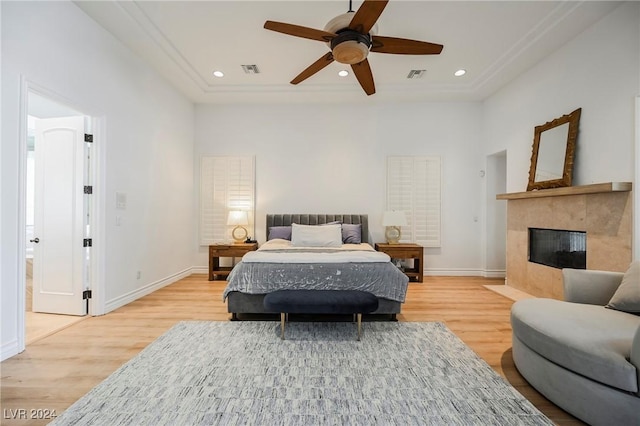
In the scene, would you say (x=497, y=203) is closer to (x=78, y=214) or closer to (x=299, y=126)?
(x=299, y=126)

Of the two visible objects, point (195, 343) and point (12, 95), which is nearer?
point (12, 95)

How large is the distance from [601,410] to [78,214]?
4708 mm

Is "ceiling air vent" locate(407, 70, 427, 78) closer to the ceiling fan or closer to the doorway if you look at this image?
the ceiling fan

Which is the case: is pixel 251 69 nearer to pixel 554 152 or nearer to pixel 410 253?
pixel 410 253

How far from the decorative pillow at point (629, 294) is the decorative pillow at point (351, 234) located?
325 centimetres

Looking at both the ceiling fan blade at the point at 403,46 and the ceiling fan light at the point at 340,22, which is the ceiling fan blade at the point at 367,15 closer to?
the ceiling fan light at the point at 340,22

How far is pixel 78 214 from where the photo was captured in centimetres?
A: 326

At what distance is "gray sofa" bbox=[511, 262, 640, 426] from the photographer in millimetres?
1520

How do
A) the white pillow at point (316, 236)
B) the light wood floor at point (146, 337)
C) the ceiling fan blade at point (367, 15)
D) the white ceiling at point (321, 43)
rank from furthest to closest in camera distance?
the white pillow at point (316, 236) → the white ceiling at point (321, 43) → the ceiling fan blade at point (367, 15) → the light wood floor at point (146, 337)

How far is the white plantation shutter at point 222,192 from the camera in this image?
5566mm

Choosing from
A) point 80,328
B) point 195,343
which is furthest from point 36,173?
point 195,343

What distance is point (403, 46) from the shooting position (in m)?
2.60

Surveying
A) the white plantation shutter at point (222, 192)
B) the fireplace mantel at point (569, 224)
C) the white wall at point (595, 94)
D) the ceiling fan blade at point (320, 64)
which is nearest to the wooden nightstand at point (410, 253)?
the fireplace mantel at point (569, 224)

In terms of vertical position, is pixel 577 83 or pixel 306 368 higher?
pixel 577 83
